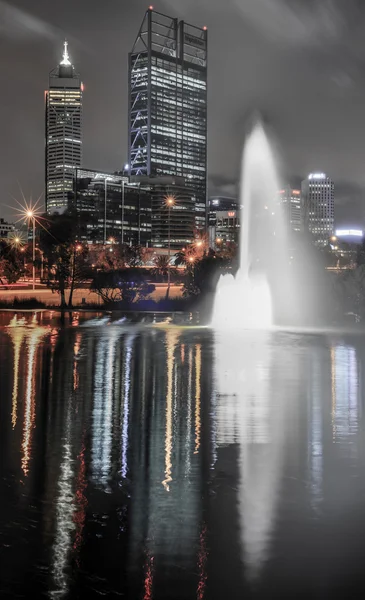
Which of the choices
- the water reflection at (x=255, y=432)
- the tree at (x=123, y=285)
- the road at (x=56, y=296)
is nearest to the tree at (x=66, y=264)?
the tree at (x=123, y=285)

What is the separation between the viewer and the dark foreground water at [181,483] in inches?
213

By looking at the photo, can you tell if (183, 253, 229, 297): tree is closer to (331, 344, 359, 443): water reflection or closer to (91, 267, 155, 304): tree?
(91, 267, 155, 304): tree

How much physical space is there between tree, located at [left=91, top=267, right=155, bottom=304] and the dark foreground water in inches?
1149

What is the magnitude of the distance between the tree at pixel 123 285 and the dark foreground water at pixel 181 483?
1149 inches

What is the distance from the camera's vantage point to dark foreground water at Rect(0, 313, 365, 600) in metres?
5.40

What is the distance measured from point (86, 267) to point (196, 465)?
41.4 meters

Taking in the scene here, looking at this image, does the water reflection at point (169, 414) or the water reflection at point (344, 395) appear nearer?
the water reflection at point (169, 414)

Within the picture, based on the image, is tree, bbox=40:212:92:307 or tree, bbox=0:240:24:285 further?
tree, bbox=0:240:24:285

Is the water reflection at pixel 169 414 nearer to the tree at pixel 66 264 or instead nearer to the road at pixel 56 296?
the tree at pixel 66 264

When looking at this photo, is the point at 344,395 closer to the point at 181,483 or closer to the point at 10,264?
the point at 181,483

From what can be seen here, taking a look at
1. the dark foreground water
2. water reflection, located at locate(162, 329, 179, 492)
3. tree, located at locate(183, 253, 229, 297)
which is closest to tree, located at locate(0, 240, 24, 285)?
tree, located at locate(183, 253, 229, 297)

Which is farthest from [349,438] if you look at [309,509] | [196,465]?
[309,509]

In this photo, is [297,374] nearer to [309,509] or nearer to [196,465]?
[196,465]

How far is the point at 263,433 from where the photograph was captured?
A: 10.1 m
